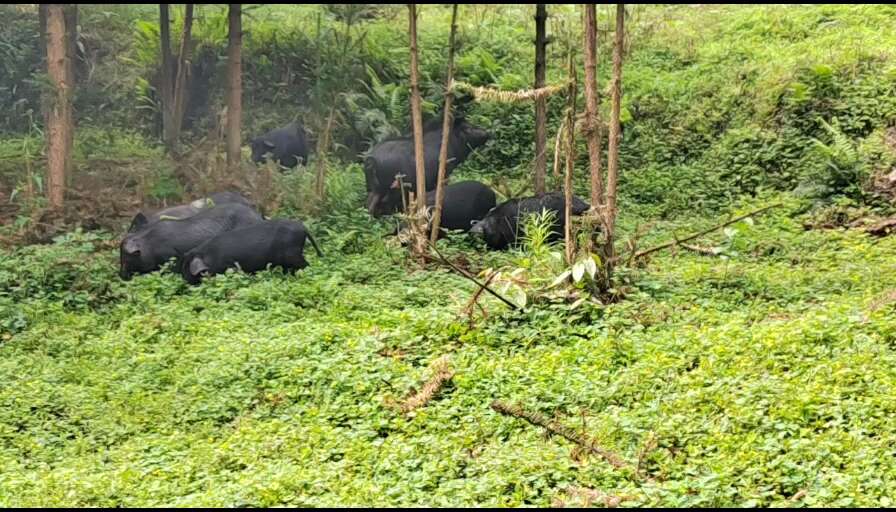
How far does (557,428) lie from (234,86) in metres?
12.5

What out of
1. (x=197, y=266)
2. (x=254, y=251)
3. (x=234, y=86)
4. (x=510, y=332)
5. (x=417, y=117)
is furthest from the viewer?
(x=234, y=86)

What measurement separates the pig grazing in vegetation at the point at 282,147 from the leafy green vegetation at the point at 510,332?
0.78 meters

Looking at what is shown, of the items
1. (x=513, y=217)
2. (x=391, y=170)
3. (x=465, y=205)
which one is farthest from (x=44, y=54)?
(x=513, y=217)

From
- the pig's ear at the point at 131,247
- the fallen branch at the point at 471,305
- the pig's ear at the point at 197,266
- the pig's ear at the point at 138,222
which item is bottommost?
the pig's ear at the point at 197,266

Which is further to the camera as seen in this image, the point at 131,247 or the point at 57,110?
the point at 57,110

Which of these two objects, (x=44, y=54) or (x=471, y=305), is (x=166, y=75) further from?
(x=471, y=305)

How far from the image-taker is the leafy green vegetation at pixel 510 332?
25.2ft

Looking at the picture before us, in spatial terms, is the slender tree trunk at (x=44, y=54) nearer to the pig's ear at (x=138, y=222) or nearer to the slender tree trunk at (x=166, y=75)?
the slender tree trunk at (x=166, y=75)

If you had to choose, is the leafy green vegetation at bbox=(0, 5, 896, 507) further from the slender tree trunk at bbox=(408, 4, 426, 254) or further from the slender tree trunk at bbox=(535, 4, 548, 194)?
the slender tree trunk at bbox=(535, 4, 548, 194)

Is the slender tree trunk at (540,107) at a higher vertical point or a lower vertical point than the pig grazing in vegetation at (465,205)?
higher

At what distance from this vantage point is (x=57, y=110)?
17156 mm

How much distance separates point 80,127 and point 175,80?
2.06 m

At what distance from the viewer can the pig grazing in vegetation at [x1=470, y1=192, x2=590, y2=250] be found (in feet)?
49.7

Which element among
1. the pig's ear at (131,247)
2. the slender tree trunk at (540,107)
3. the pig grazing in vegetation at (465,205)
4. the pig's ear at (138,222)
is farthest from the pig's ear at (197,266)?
the slender tree trunk at (540,107)
